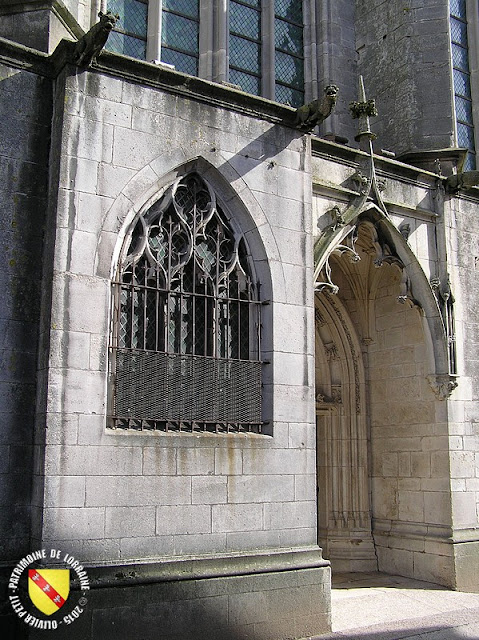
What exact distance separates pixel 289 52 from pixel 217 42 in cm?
134

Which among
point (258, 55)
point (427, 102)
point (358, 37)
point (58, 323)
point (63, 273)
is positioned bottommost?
point (58, 323)

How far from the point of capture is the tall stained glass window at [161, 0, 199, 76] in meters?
9.84

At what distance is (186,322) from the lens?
709 cm

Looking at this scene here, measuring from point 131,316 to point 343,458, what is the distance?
4691 mm

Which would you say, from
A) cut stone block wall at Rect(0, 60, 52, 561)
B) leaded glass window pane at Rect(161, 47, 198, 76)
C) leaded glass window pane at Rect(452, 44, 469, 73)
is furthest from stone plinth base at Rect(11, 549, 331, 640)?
leaded glass window pane at Rect(452, 44, 469, 73)

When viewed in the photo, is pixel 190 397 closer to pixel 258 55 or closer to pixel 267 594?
pixel 267 594

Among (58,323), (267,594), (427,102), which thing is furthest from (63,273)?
(427,102)

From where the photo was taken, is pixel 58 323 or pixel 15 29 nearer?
pixel 58 323

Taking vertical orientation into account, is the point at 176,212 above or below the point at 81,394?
above

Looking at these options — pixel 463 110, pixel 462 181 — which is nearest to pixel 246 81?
pixel 462 181

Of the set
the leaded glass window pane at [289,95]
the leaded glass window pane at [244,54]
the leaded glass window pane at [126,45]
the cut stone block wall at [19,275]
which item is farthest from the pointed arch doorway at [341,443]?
the cut stone block wall at [19,275]

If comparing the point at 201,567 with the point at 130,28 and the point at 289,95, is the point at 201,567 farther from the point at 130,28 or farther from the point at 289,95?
the point at 289,95

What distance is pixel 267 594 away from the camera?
6.75 meters

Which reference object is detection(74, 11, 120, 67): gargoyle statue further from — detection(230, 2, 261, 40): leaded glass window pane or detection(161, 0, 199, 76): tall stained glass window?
detection(230, 2, 261, 40): leaded glass window pane
